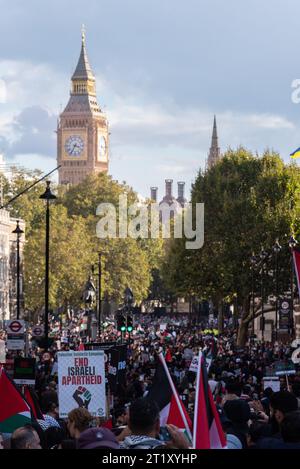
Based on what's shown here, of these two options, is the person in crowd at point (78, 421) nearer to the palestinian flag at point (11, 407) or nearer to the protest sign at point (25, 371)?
the palestinian flag at point (11, 407)

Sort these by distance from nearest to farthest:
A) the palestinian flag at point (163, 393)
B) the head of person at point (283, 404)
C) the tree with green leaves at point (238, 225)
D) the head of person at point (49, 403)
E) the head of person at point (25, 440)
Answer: the head of person at point (25, 440) < the head of person at point (283, 404) < the palestinian flag at point (163, 393) < the head of person at point (49, 403) < the tree with green leaves at point (238, 225)

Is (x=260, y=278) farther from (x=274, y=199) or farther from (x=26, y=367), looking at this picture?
(x=26, y=367)

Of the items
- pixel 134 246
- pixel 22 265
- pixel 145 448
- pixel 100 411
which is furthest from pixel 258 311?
pixel 145 448

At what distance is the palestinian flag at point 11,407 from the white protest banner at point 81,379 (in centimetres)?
279

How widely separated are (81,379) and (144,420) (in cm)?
695

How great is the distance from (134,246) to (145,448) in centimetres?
15495

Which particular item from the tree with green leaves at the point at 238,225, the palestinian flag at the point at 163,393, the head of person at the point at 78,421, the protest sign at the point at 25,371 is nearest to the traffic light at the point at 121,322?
the protest sign at the point at 25,371

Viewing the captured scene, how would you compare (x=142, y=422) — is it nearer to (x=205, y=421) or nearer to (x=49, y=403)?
(x=205, y=421)

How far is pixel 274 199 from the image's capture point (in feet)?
302

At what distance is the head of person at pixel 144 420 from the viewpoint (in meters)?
11.8

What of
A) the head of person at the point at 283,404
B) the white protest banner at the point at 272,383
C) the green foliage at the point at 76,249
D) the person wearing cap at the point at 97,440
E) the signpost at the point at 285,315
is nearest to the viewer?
the person wearing cap at the point at 97,440

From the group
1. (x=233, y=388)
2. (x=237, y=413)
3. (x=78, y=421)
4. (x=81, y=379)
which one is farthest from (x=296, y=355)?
(x=78, y=421)

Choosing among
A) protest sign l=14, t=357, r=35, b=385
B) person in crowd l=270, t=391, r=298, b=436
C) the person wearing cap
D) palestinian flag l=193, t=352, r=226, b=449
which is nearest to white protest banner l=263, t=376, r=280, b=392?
protest sign l=14, t=357, r=35, b=385

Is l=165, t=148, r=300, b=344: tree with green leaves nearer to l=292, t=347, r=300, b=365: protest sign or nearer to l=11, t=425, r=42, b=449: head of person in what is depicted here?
l=292, t=347, r=300, b=365: protest sign
